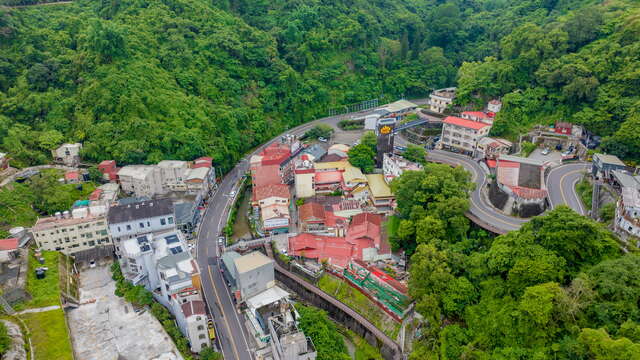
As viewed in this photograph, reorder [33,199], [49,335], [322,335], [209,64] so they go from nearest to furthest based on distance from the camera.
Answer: [49,335] → [322,335] → [33,199] → [209,64]

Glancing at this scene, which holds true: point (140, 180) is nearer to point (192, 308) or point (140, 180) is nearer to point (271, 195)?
point (271, 195)

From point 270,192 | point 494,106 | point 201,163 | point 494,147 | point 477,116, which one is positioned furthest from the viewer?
point 494,106

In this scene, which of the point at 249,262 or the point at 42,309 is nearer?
the point at 42,309

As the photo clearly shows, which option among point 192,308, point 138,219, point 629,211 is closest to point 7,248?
point 138,219

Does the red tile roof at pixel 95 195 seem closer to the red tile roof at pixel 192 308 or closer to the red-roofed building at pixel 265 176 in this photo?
the red-roofed building at pixel 265 176

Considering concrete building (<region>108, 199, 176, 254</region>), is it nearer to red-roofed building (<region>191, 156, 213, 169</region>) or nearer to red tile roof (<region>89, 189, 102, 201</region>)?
red tile roof (<region>89, 189, 102, 201</region>)
